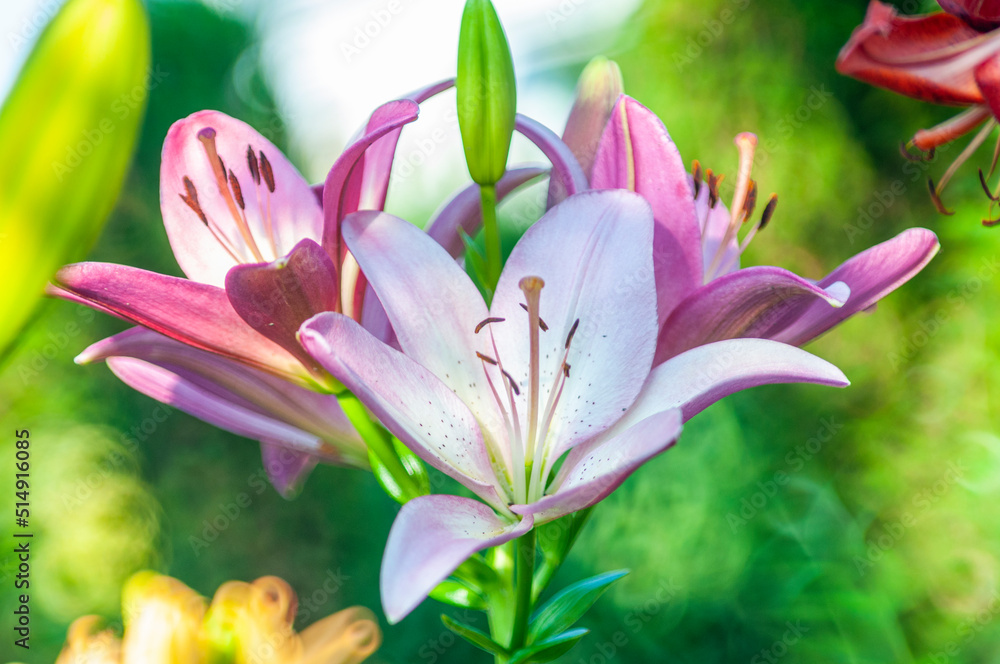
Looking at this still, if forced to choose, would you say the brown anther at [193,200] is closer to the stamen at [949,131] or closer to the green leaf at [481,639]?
the green leaf at [481,639]

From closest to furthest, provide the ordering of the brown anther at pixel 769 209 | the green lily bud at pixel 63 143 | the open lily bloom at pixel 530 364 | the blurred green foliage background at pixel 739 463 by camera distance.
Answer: the green lily bud at pixel 63 143
the open lily bloom at pixel 530 364
the brown anther at pixel 769 209
the blurred green foliage background at pixel 739 463

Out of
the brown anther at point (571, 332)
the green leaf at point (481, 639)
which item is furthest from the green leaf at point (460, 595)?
the brown anther at point (571, 332)

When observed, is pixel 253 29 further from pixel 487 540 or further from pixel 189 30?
pixel 487 540

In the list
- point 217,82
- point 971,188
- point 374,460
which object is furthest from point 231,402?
point 217,82

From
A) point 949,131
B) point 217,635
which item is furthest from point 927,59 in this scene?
point 217,635

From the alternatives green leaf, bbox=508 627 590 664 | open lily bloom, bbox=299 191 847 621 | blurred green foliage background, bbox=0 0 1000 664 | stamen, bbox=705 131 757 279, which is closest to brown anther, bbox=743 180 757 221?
stamen, bbox=705 131 757 279

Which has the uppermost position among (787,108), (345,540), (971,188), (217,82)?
(217,82)
